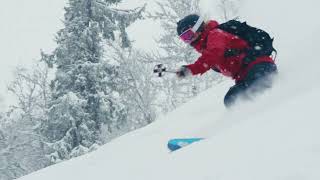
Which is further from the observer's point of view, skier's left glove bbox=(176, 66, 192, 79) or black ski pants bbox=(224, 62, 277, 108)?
skier's left glove bbox=(176, 66, 192, 79)

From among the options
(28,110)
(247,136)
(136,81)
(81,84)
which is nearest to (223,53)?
(247,136)

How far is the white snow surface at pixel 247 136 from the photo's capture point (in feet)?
12.7

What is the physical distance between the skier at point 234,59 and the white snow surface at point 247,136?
178mm

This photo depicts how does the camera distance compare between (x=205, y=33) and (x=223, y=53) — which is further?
(x=205, y=33)

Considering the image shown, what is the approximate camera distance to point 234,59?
712 centimetres

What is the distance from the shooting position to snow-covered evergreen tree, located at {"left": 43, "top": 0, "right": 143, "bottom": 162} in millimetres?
20922

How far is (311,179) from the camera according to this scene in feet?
11.0

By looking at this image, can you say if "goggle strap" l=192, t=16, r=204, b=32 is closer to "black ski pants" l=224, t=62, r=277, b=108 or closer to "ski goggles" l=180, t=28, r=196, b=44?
"ski goggles" l=180, t=28, r=196, b=44

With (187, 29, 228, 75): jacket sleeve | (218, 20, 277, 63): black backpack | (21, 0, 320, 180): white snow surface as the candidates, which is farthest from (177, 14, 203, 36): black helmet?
(21, 0, 320, 180): white snow surface

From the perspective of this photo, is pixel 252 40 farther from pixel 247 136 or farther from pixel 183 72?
pixel 247 136

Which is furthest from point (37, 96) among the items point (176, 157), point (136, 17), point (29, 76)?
point (176, 157)

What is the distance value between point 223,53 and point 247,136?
2669 mm

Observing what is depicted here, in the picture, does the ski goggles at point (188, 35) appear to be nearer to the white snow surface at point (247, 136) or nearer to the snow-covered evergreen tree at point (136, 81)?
the white snow surface at point (247, 136)

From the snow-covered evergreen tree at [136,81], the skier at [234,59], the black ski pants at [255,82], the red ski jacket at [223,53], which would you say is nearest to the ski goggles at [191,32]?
the skier at [234,59]
